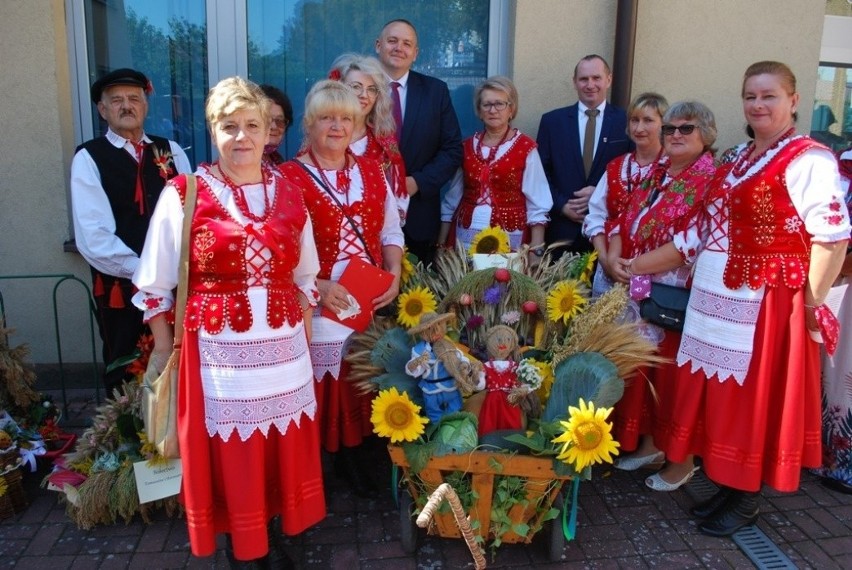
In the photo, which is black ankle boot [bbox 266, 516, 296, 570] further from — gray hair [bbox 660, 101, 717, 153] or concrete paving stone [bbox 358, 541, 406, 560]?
gray hair [bbox 660, 101, 717, 153]

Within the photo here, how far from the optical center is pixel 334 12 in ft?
14.9

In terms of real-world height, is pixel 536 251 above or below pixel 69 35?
below

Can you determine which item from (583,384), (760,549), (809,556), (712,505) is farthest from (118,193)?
(809,556)

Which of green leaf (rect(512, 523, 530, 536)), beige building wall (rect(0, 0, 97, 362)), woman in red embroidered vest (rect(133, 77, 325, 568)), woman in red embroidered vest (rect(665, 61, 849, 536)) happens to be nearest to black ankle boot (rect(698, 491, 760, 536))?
woman in red embroidered vest (rect(665, 61, 849, 536))

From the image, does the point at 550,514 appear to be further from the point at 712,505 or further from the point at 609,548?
the point at 712,505

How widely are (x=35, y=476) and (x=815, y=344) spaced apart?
3.73 m

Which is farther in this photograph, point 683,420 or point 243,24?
point 243,24

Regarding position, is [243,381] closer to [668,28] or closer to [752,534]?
[752,534]

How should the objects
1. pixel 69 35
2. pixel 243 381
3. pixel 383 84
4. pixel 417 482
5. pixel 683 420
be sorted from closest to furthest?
pixel 243 381 → pixel 417 482 → pixel 683 420 → pixel 383 84 → pixel 69 35

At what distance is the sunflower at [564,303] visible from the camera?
2852 millimetres

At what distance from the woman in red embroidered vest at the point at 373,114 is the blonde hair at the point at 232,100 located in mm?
893

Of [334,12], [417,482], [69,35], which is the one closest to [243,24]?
[334,12]

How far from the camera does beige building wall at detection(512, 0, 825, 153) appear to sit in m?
4.43

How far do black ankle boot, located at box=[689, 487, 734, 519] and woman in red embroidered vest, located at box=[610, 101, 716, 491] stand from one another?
Result: 0.19 m
